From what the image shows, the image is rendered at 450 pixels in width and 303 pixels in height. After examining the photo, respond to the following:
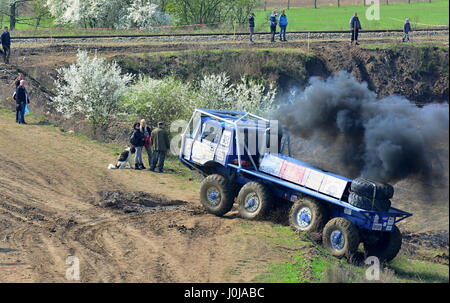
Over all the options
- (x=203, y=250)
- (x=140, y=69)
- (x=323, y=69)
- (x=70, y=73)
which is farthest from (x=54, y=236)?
(x=323, y=69)

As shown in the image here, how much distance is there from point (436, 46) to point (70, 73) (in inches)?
911

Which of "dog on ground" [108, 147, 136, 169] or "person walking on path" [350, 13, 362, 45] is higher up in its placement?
"person walking on path" [350, 13, 362, 45]

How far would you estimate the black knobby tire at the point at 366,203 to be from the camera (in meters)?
16.4

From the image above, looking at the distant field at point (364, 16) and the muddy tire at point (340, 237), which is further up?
the distant field at point (364, 16)

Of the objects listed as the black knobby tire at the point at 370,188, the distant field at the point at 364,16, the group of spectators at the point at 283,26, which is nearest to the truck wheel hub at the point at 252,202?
the black knobby tire at the point at 370,188

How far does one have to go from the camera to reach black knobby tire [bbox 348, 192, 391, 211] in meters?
16.4

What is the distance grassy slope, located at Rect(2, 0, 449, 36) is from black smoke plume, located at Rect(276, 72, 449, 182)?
2968cm

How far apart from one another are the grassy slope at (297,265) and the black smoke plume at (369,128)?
7.50 ft

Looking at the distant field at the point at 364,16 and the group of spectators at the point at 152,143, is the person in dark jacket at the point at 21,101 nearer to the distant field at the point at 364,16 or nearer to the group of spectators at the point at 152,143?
the group of spectators at the point at 152,143

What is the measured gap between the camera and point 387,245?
17109 mm

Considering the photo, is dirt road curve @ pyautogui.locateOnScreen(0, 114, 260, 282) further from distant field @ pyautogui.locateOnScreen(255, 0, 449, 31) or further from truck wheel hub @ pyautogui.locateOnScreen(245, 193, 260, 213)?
distant field @ pyautogui.locateOnScreen(255, 0, 449, 31)

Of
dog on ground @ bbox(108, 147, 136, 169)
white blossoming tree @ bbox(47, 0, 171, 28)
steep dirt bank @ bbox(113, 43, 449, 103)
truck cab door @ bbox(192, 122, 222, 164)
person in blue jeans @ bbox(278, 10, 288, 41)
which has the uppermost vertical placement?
white blossoming tree @ bbox(47, 0, 171, 28)

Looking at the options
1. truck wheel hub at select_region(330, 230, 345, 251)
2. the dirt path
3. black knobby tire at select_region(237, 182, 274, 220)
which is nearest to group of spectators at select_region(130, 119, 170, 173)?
the dirt path

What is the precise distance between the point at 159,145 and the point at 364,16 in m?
41.1
